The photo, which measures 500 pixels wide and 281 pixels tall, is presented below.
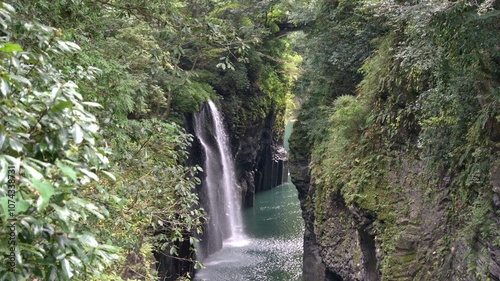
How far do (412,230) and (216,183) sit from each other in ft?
40.5

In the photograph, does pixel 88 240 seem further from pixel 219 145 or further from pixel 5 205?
pixel 219 145

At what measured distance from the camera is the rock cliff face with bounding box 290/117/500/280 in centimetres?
666

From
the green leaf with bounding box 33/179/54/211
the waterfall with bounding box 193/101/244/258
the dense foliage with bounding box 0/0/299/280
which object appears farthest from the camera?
the waterfall with bounding box 193/101/244/258

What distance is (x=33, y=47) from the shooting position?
3385mm

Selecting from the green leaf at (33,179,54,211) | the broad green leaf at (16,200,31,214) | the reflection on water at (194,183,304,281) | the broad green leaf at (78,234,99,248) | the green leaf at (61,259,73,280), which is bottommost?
the reflection on water at (194,183,304,281)

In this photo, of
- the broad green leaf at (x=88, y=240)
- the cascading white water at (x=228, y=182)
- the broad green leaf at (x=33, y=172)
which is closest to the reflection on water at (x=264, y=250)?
the cascading white water at (x=228, y=182)

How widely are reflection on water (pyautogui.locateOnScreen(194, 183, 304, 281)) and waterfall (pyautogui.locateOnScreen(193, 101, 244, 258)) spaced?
57 cm

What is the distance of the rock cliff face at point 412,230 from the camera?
21.9ft

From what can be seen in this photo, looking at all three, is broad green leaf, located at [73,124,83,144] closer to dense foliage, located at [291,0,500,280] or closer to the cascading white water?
dense foliage, located at [291,0,500,280]

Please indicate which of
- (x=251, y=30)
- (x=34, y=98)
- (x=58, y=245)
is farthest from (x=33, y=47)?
(x=251, y=30)

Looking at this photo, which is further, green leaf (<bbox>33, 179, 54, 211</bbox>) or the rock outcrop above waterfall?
the rock outcrop above waterfall

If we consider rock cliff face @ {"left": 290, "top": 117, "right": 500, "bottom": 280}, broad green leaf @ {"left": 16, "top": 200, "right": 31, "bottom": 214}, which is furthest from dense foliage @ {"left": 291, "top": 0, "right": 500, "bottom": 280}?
broad green leaf @ {"left": 16, "top": 200, "right": 31, "bottom": 214}

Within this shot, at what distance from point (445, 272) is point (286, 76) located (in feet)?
64.8

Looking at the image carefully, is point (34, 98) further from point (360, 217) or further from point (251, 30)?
point (251, 30)
